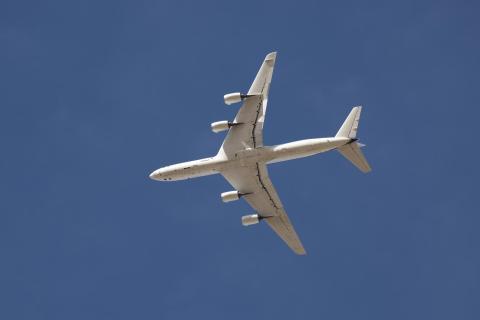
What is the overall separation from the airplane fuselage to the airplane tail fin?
0.82 metres

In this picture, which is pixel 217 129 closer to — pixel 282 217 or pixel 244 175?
pixel 244 175

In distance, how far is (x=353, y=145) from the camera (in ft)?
310

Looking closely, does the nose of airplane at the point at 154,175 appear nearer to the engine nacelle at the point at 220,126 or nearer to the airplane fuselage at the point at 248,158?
the airplane fuselage at the point at 248,158

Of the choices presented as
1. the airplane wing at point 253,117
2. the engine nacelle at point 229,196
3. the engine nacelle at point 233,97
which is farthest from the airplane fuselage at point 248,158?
the engine nacelle at point 233,97

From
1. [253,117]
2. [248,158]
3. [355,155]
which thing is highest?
[253,117]

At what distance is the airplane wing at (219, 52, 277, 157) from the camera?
93938mm

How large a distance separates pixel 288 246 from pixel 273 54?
2349 cm

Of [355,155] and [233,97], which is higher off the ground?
[233,97]

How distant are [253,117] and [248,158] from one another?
170 inches

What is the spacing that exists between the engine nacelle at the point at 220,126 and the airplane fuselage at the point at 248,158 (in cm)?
281

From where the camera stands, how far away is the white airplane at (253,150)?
93.9 meters

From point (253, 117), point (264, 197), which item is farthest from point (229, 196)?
point (253, 117)

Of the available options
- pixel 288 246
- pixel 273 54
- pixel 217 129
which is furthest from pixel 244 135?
pixel 288 246

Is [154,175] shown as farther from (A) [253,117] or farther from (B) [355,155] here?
(B) [355,155]
